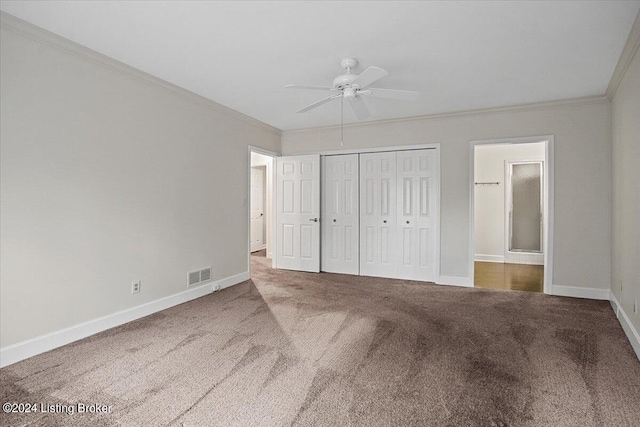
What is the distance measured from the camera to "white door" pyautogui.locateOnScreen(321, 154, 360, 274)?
18.3 feet

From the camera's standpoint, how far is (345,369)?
93.4 inches

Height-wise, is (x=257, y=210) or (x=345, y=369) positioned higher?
(x=257, y=210)

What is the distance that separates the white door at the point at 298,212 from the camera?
18.7ft

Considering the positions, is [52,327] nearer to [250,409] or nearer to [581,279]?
[250,409]

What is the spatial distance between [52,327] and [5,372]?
0.44m

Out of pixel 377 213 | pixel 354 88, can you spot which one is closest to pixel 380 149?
pixel 377 213

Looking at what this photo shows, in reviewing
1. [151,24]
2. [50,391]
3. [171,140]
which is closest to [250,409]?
[50,391]

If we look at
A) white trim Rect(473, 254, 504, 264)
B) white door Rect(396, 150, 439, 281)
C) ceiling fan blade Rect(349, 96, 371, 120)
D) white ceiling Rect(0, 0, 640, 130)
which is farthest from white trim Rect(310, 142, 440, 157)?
white trim Rect(473, 254, 504, 264)

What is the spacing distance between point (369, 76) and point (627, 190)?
2.63 metres

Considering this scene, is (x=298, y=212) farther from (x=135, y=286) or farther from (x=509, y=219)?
(x=509, y=219)

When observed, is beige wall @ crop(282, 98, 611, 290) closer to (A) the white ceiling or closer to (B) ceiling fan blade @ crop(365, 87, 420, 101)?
(A) the white ceiling

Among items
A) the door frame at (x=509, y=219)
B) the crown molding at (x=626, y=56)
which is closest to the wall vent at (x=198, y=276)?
the crown molding at (x=626, y=56)

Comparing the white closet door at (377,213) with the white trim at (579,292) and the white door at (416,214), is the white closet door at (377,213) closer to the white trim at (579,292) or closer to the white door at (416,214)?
the white door at (416,214)

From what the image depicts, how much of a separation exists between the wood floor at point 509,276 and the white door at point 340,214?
2004 millimetres
